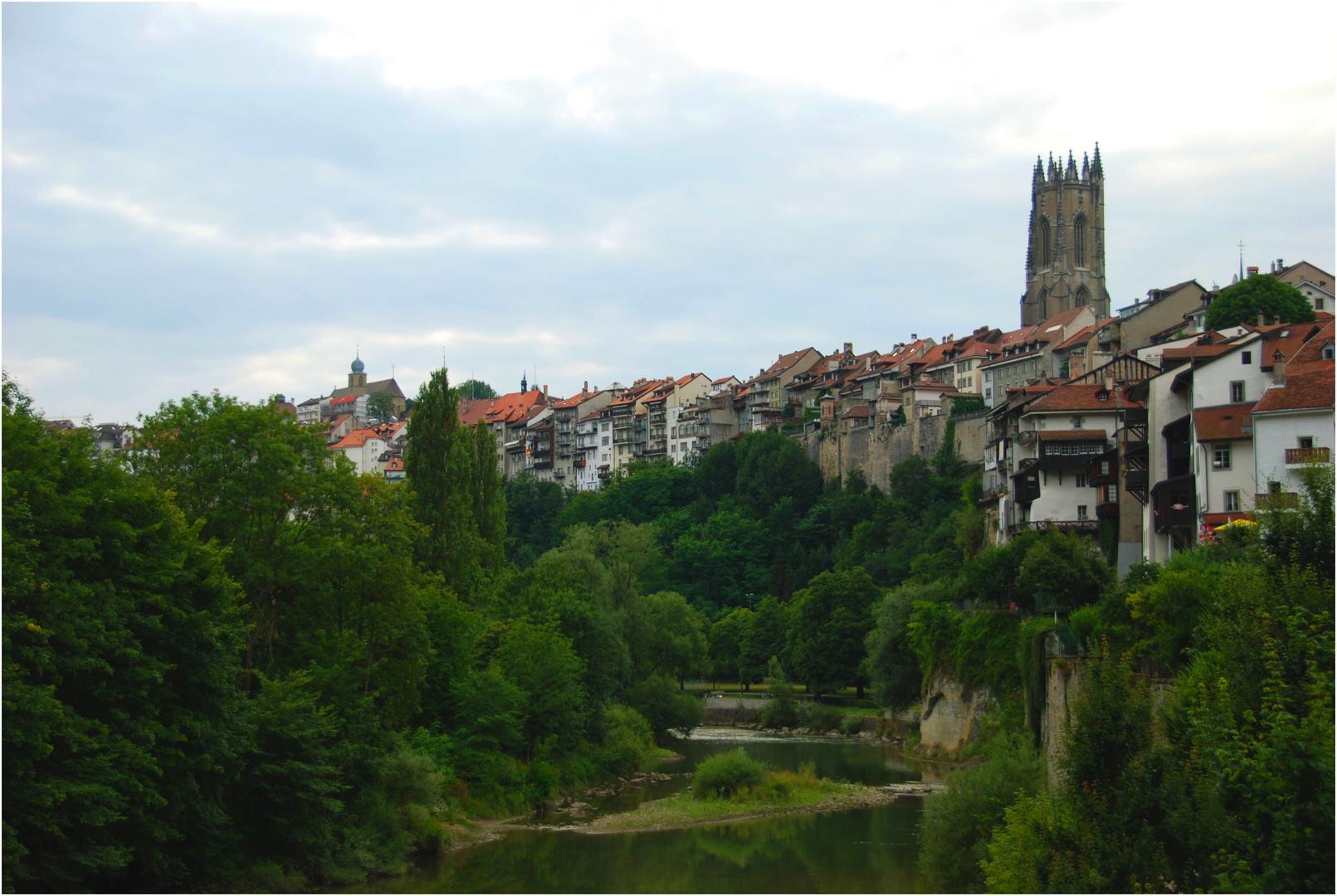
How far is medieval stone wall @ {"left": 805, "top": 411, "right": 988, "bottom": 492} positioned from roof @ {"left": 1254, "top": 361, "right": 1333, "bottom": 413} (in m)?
52.3

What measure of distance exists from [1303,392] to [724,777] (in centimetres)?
2071

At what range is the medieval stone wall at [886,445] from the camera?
93438 mm

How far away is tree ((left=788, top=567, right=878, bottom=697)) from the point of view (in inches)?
2844

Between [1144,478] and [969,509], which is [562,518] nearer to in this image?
[969,509]

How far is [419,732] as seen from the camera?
3819 centimetres

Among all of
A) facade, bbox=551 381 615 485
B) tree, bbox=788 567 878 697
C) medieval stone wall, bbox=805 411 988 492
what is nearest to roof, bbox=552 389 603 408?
facade, bbox=551 381 615 485

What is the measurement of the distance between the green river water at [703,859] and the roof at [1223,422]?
14.0m

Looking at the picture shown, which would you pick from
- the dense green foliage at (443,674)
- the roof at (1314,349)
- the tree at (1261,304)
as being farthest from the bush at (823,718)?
the roof at (1314,349)

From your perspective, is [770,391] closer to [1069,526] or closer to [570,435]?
[570,435]

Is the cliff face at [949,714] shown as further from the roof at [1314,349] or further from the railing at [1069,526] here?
the roof at [1314,349]

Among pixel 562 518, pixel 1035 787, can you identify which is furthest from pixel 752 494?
pixel 1035 787

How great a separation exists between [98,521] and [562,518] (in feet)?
303

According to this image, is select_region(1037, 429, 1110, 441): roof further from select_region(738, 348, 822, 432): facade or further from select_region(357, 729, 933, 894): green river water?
select_region(738, 348, 822, 432): facade

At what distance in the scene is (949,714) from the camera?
51.6 m
